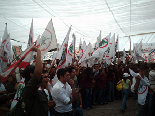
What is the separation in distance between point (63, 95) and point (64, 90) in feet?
0.50

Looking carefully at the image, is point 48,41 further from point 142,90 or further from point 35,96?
point 142,90

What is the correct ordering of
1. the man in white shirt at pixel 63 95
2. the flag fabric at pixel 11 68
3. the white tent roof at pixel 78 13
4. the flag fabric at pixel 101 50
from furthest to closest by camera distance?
1. the white tent roof at pixel 78 13
2. the flag fabric at pixel 101 50
3. the man in white shirt at pixel 63 95
4. the flag fabric at pixel 11 68

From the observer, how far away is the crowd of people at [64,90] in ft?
7.14

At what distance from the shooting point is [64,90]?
3402 millimetres

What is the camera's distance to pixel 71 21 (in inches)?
409

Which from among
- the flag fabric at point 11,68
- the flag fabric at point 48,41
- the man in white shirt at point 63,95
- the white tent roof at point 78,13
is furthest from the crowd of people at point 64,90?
the white tent roof at point 78,13

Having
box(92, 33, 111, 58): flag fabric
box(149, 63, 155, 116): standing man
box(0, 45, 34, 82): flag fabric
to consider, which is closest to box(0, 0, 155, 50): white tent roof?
box(92, 33, 111, 58): flag fabric

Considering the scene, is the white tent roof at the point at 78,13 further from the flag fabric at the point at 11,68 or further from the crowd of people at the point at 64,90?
the flag fabric at the point at 11,68

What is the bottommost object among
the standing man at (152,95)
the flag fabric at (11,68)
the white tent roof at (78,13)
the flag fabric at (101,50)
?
the standing man at (152,95)

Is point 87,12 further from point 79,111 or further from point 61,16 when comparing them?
point 79,111

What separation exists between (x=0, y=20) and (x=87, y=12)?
4821mm

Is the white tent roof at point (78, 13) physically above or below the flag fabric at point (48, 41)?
above

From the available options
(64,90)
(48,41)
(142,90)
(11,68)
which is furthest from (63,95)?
(142,90)

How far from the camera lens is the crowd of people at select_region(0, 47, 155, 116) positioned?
85.7 inches
